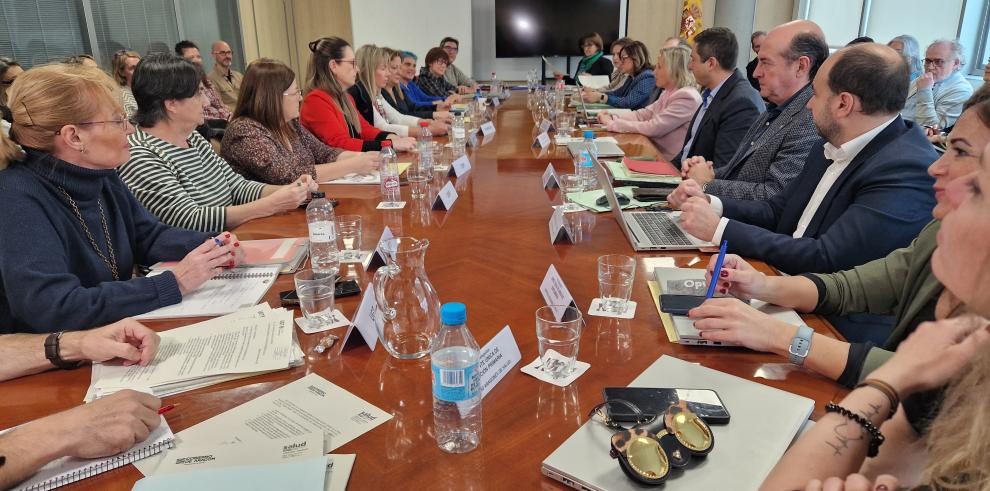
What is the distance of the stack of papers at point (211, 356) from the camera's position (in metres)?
1.14

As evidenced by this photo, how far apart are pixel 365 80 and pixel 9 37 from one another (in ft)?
8.91

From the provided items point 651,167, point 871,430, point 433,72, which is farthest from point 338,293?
point 433,72

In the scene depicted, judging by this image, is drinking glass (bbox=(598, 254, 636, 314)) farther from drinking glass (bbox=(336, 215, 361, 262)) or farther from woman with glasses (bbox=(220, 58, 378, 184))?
woman with glasses (bbox=(220, 58, 378, 184))

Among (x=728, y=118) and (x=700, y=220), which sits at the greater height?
(x=728, y=118)

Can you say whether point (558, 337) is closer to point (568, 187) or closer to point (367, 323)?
point (367, 323)

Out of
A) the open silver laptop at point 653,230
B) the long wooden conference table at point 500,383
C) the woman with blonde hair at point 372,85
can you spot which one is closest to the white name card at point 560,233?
the long wooden conference table at point 500,383

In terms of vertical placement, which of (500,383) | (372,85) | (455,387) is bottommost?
(500,383)

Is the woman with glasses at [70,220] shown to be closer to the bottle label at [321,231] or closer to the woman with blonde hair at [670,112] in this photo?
the bottle label at [321,231]

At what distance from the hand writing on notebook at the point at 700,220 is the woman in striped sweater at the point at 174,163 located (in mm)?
1395

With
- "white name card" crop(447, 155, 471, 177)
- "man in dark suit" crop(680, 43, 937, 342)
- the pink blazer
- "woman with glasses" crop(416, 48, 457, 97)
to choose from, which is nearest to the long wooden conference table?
"man in dark suit" crop(680, 43, 937, 342)

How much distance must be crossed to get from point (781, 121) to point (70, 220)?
Result: 2.49 meters

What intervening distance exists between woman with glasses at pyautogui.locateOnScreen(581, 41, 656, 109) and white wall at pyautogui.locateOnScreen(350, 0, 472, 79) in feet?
12.2

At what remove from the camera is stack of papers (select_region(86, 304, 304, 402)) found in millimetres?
1139

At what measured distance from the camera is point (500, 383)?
3.72ft
